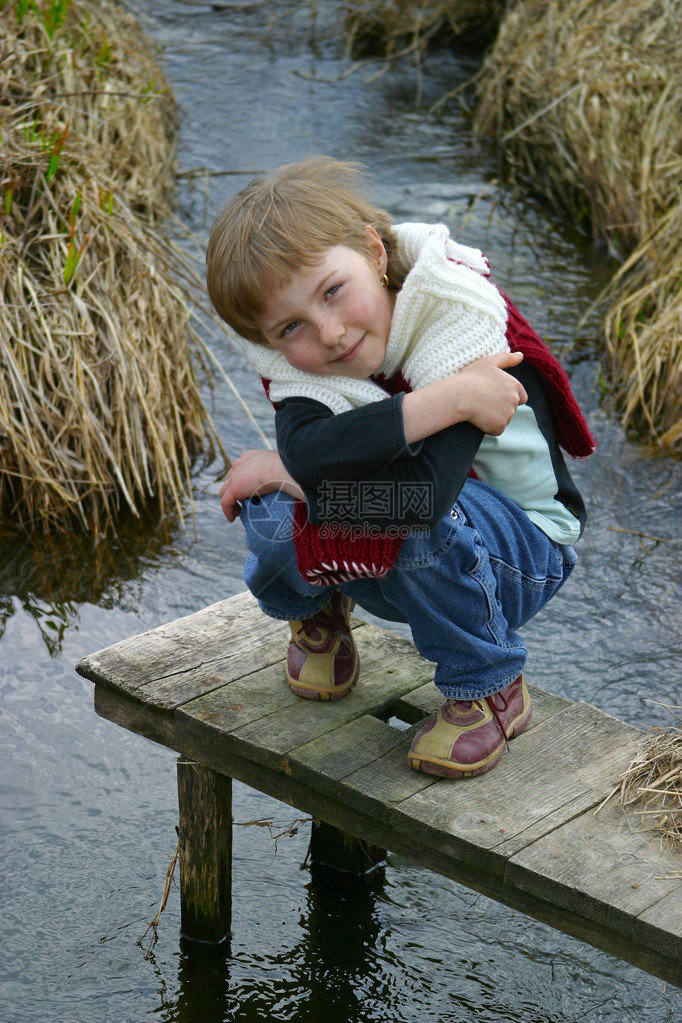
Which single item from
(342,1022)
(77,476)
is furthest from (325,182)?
(77,476)

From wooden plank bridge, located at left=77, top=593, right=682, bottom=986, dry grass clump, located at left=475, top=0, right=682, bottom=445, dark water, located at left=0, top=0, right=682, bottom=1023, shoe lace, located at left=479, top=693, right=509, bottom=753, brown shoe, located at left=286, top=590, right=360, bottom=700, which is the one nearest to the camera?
wooden plank bridge, located at left=77, top=593, right=682, bottom=986

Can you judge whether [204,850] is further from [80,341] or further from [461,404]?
[80,341]

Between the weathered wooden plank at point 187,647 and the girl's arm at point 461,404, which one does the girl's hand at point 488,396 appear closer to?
the girl's arm at point 461,404

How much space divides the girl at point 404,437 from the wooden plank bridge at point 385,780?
85mm

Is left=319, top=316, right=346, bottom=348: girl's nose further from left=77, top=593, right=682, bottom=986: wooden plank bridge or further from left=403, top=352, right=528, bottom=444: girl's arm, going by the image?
left=77, top=593, right=682, bottom=986: wooden plank bridge

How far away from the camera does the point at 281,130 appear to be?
6.14 m

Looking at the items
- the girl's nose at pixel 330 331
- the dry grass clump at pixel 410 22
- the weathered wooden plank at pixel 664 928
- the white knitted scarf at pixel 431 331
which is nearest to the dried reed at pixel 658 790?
the weathered wooden plank at pixel 664 928

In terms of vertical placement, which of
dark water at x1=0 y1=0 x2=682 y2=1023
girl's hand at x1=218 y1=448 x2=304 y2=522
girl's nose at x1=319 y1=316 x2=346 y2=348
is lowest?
dark water at x1=0 y1=0 x2=682 y2=1023

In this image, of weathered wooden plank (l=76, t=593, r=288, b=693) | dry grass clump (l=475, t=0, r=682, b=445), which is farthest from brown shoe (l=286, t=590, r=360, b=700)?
dry grass clump (l=475, t=0, r=682, b=445)

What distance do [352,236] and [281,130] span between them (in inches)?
181

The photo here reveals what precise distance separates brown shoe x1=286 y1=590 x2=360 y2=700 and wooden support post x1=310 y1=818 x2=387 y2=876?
0.45m

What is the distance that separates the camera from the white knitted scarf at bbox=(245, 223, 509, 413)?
180 cm

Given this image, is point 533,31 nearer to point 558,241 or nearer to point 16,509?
point 558,241

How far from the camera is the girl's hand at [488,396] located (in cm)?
173
